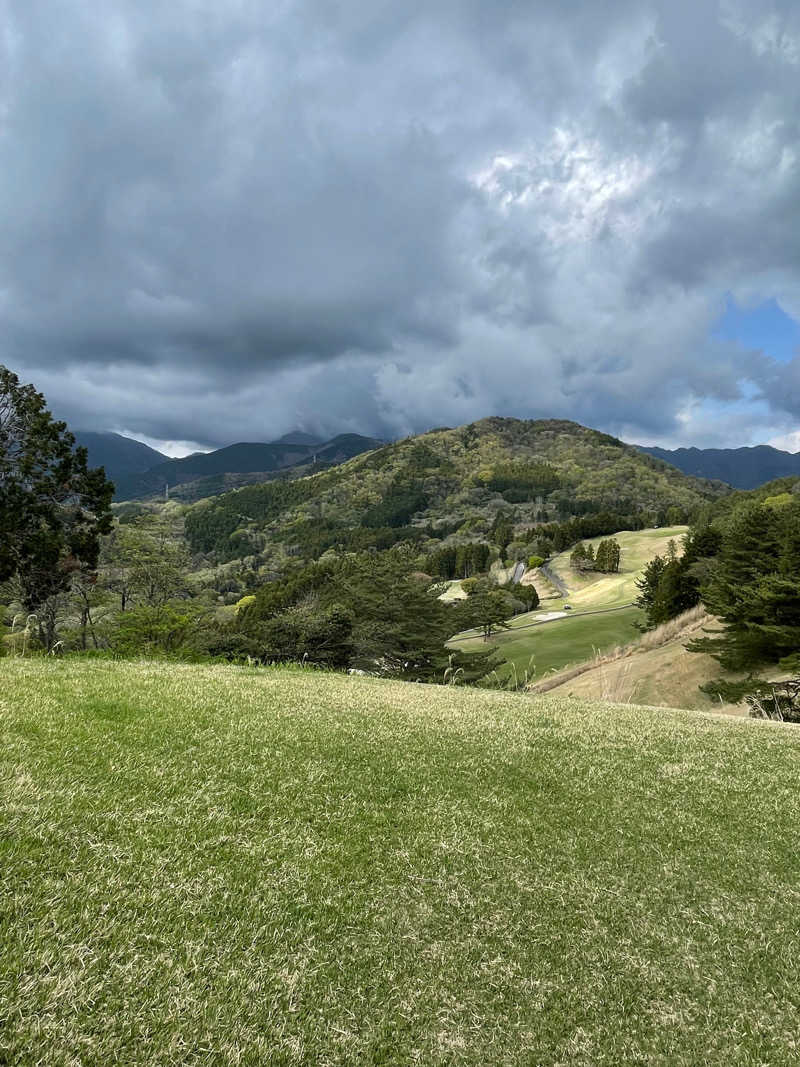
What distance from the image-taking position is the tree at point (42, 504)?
92.4 feet

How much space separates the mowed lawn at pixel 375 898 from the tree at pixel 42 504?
81.5 ft

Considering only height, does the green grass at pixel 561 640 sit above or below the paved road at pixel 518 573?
below

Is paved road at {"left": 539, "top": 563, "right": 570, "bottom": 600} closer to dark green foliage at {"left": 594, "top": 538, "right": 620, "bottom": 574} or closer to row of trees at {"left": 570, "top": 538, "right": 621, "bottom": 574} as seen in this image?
row of trees at {"left": 570, "top": 538, "right": 621, "bottom": 574}

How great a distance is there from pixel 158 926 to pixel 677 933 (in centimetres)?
442

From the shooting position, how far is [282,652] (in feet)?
136

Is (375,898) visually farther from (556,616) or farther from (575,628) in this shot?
(556,616)

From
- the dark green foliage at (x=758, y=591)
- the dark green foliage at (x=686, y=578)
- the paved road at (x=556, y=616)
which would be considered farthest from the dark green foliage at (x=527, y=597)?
the dark green foliage at (x=758, y=591)

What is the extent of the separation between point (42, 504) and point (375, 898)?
32438mm

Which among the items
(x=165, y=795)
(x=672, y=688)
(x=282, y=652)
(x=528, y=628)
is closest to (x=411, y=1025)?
(x=165, y=795)

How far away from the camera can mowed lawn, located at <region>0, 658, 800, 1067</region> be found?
342 centimetres

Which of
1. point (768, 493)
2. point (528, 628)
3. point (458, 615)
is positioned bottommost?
point (528, 628)

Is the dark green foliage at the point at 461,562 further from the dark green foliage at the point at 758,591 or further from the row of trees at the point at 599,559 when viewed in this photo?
the dark green foliage at the point at 758,591

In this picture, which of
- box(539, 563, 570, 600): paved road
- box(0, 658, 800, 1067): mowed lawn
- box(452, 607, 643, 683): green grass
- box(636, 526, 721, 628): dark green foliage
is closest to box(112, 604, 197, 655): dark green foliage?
box(0, 658, 800, 1067): mowed lawn

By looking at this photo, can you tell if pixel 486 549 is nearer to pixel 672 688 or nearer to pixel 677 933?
pixel 672 688
